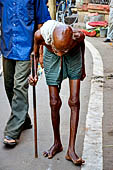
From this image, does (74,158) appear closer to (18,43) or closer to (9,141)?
(9,141)

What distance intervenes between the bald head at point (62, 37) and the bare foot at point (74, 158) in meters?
1.19

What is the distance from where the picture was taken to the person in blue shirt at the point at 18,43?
413cm

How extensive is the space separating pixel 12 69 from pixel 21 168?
1.32 metres

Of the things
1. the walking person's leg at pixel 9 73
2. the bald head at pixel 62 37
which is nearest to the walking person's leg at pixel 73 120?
the bald head at pixel 62 37

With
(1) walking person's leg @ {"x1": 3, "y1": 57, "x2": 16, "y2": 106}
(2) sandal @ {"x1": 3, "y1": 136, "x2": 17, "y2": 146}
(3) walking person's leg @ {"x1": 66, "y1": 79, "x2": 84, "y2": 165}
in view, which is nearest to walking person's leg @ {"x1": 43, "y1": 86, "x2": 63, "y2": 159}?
(3) walking person's leg @ {"x1": 66, "y1": 79, "x2": 84, "y2": 165}

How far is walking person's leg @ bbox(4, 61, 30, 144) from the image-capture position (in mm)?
4230

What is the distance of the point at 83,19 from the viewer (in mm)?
19016

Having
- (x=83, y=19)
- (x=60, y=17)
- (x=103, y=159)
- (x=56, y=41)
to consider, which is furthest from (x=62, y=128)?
(x=60, y=17)

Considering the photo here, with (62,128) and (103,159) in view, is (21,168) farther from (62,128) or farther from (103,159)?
(62,128)

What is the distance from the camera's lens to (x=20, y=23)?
13.6ft

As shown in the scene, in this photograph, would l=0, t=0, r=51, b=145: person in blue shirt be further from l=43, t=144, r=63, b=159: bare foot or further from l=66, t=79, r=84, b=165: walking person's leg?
l=66, t=79, r=84, b=165: walking person's leg

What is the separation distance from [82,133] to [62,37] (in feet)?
5.55

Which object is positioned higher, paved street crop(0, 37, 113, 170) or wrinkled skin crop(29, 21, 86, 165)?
wrinkled skin crop(29, 21, 86, 165)

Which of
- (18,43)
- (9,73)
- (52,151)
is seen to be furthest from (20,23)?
(52,151)
